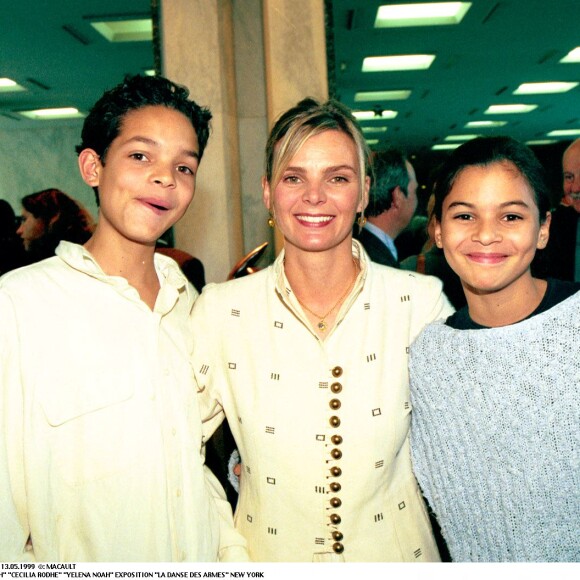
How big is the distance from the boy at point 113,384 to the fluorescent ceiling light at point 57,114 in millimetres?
2259

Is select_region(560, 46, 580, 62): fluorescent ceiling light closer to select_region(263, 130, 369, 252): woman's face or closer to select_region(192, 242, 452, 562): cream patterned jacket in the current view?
select_region(263, 130, 369, 252): woman's face

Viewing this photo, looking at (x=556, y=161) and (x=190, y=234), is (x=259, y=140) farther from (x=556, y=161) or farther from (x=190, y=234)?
(x=556, y=161)

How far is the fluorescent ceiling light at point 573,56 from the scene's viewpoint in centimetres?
554

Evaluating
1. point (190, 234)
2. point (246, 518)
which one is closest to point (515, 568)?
point (246, 518)

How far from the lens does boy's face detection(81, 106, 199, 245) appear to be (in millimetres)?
1196

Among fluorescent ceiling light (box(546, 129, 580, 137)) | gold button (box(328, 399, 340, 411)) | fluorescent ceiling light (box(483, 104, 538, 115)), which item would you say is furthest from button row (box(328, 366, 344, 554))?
fluorescent ceiling light (box(546, 129, 580, 137))

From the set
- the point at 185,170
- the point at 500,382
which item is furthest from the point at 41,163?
the point at 500,382

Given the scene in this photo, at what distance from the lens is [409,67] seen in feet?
18.1

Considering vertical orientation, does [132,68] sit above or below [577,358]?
above

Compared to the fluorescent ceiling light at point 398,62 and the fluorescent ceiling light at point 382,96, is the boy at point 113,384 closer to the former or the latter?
the fluorescent ceiling light at point 398,62

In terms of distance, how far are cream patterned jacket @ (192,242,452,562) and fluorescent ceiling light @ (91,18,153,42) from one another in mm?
2576

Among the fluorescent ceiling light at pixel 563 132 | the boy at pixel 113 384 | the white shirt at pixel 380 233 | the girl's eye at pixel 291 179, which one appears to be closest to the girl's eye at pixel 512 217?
the girl's eye at pixel 291 179

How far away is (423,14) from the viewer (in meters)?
4.22

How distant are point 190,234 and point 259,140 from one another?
0.78 meters
